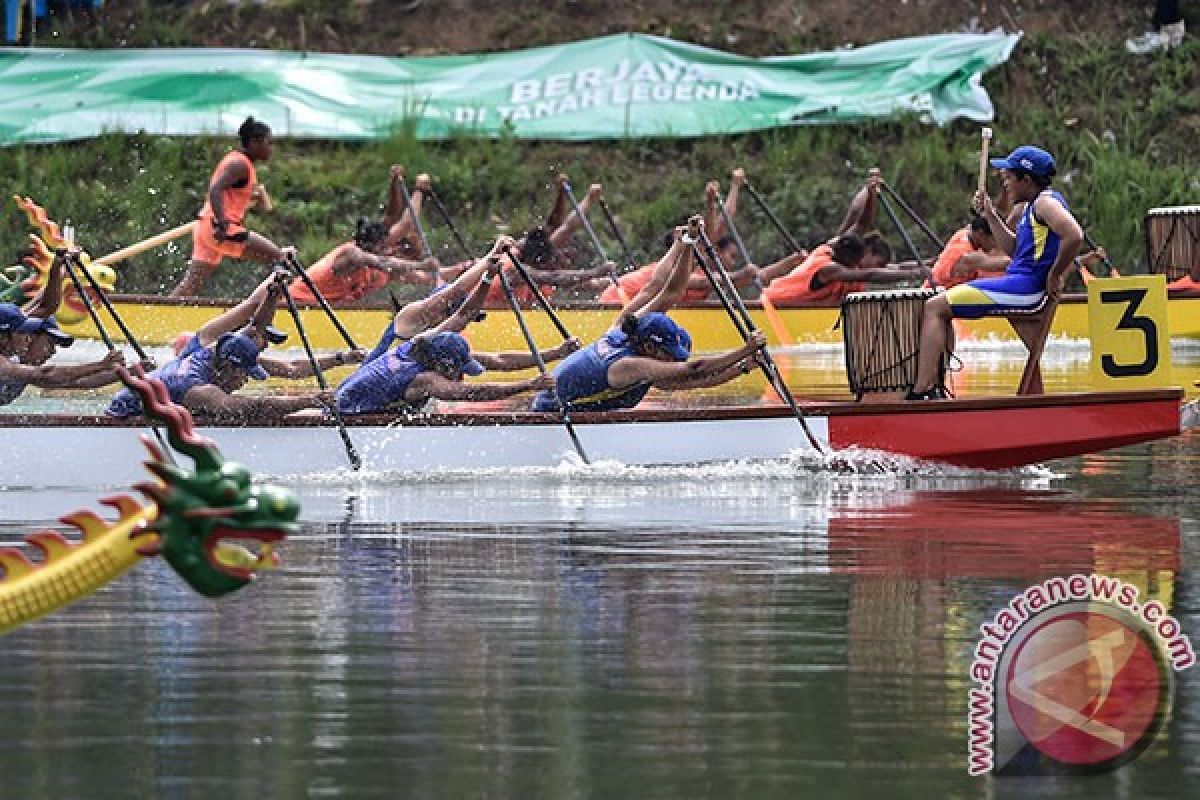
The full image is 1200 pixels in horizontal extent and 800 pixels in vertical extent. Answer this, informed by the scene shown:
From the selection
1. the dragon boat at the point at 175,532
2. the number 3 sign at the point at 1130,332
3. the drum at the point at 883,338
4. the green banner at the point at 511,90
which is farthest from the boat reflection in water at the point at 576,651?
the green banner at the point at 511,90

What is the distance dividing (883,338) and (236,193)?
903cm

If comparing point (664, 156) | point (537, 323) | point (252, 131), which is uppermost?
point (664, 156)

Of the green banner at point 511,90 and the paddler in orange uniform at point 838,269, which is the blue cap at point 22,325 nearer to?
the paddler in orange uniform at point 838,269

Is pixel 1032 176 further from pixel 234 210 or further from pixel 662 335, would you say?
pixel 234 210

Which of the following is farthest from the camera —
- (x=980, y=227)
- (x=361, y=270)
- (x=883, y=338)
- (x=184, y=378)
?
(x=361, y=270)

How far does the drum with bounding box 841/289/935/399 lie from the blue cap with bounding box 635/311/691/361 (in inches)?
46.8

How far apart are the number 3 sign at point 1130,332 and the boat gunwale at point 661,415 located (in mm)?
261

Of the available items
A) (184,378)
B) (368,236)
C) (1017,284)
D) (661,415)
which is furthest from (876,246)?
(184,378)

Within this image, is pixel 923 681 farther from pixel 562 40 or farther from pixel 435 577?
pixel 562 40

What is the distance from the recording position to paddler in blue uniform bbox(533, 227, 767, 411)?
1538 cm

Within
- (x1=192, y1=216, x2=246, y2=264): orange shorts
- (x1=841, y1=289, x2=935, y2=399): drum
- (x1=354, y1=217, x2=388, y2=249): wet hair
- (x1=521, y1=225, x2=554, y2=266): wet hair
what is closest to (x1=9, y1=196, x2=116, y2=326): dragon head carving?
(x1=192, y1=216, x2=246, y2=264): orange shorts

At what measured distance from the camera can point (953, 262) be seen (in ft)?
79.9

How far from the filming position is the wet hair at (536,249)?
24938 millimetres

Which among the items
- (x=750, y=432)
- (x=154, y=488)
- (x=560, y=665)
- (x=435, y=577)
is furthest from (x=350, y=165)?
(x=154, y=488)
